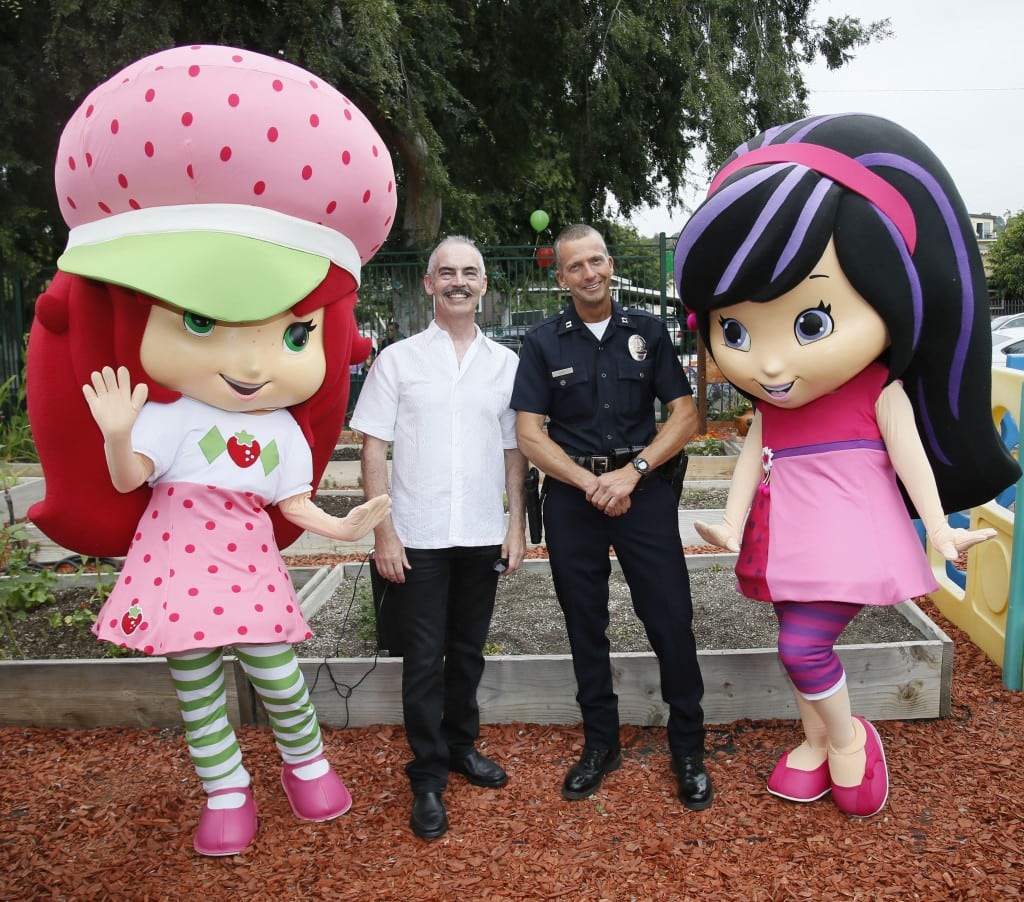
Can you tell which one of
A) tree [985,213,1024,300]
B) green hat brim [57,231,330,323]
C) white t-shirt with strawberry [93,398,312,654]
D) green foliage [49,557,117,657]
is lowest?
green foliage [49,557,117,657]

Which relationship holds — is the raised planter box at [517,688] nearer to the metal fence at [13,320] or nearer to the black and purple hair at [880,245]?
the black and purple hair at [880,245]

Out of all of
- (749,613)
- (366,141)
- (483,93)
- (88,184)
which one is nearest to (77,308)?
(88,184)

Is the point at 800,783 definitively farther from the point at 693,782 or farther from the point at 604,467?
the point at 604,467

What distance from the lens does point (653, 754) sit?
3506 mm

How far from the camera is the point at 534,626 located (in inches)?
180

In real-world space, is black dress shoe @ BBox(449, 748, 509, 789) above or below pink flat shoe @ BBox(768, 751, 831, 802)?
below

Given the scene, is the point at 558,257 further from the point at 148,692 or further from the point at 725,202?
the point at 148,692

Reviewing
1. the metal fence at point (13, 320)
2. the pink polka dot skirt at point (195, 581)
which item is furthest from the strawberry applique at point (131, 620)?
the metal fence at point (13, 320)

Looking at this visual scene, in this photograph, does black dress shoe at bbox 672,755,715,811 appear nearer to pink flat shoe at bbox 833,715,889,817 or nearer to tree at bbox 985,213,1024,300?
pink flat shoe at bbox 833,715,889,817

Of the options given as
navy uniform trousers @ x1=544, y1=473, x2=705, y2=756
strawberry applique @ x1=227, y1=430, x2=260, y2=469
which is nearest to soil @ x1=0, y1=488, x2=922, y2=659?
navy uniform trousers @ x1=544, y1=473, x2=705, y2=756

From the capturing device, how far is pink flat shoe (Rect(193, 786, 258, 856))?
2963mm

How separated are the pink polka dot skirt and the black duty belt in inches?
45.7

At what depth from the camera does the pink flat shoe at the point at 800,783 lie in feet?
10.2

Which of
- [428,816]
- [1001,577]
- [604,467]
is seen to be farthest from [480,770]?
[1001,577]
